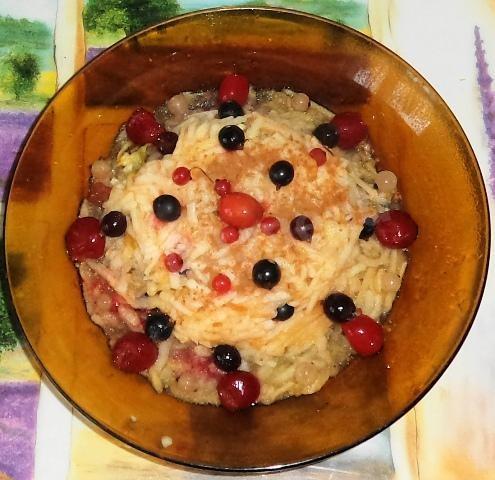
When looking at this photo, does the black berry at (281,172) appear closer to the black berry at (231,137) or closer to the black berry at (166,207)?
the black berry at (231,137)

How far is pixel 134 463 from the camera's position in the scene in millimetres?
2002

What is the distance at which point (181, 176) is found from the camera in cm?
196

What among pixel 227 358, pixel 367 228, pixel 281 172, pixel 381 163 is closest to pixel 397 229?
pixel 367 228

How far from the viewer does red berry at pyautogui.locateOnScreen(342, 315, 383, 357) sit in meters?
1.95

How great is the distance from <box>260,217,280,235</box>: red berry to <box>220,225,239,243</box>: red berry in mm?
76

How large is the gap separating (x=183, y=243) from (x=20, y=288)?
0.46 m

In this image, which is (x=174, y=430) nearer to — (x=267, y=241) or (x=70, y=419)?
(x=70, y=419)

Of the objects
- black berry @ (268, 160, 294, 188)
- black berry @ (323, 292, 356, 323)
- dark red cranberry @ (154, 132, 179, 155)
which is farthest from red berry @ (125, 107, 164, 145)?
black berry @ (323, 292, 356, 323)

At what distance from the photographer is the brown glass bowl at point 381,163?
1816mm

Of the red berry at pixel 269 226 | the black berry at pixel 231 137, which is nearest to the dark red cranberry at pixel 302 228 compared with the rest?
the red berry at pixel 269 226

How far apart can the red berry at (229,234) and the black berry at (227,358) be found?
1.01 ft

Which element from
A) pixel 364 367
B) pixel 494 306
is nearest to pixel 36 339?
pixel 364 367

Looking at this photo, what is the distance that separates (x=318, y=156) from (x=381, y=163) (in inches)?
10.2

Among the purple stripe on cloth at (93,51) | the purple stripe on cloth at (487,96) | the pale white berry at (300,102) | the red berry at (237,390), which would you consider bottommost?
the red berry at (237,390)
